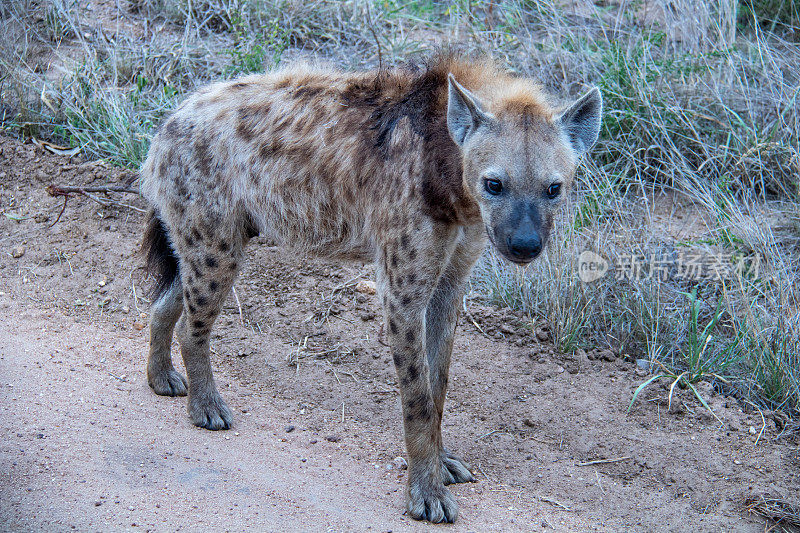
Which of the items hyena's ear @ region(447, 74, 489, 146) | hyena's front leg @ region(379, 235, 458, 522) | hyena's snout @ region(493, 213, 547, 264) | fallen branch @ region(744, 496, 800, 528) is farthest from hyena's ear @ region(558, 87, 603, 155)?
fallen branch @ region(744, 496, 800, 528)

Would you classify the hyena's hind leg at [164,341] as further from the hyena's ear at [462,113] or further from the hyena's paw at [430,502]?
the hyena's ear at [462,113]

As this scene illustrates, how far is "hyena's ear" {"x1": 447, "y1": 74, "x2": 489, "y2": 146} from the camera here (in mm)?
2762

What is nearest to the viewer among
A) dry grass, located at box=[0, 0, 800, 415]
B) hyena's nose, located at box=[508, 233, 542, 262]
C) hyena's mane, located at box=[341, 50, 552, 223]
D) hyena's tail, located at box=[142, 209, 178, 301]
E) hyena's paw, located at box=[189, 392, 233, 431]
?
hyena's nose, located at box=[508, 233, 542, 262]

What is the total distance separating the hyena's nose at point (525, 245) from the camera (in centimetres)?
263

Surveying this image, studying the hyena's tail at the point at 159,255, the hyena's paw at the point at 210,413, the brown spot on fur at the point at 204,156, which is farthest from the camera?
the hyena's tail at the point at 159,255

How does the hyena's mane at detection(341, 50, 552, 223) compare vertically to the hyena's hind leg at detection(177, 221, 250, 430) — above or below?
above

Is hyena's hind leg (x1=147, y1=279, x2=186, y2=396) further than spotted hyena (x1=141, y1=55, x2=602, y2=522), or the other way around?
hyena's hind leg (x1=147, y1=279, x2=186, y2=396)

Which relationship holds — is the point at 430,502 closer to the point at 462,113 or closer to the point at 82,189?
the point at 462,113

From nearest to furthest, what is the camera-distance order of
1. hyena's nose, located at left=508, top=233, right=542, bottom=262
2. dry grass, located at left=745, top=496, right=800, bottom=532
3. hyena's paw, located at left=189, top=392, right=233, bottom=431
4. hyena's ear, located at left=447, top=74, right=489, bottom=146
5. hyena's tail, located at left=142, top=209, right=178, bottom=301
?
hyena's nose, located at left=508, top=233, right=542, bottom=262, hyena's ear, located at left=447, top=74, right=489, bottom=146, dry grass, located at left=745, top=496, right=800, bottom=532, hyena's paw, located at left=189, top=392, right=233, bottom=431, hyena's tail, located at left=142, top=209, right=178, bottom=301

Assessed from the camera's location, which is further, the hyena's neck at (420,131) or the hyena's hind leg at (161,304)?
the hyena's hind leg at (161,304)

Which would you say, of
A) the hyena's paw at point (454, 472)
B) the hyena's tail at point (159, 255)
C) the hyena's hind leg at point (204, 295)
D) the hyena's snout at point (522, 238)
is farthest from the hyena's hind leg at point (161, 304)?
the hyena's snout at point (522, 238)

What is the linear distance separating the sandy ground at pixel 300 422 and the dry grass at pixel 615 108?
310mm

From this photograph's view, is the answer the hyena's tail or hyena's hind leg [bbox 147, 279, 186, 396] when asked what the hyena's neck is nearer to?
the hyena's tail

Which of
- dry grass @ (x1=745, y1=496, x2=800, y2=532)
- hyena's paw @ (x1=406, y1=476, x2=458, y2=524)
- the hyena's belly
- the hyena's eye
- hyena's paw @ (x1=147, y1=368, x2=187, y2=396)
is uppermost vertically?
the hyena's eye
